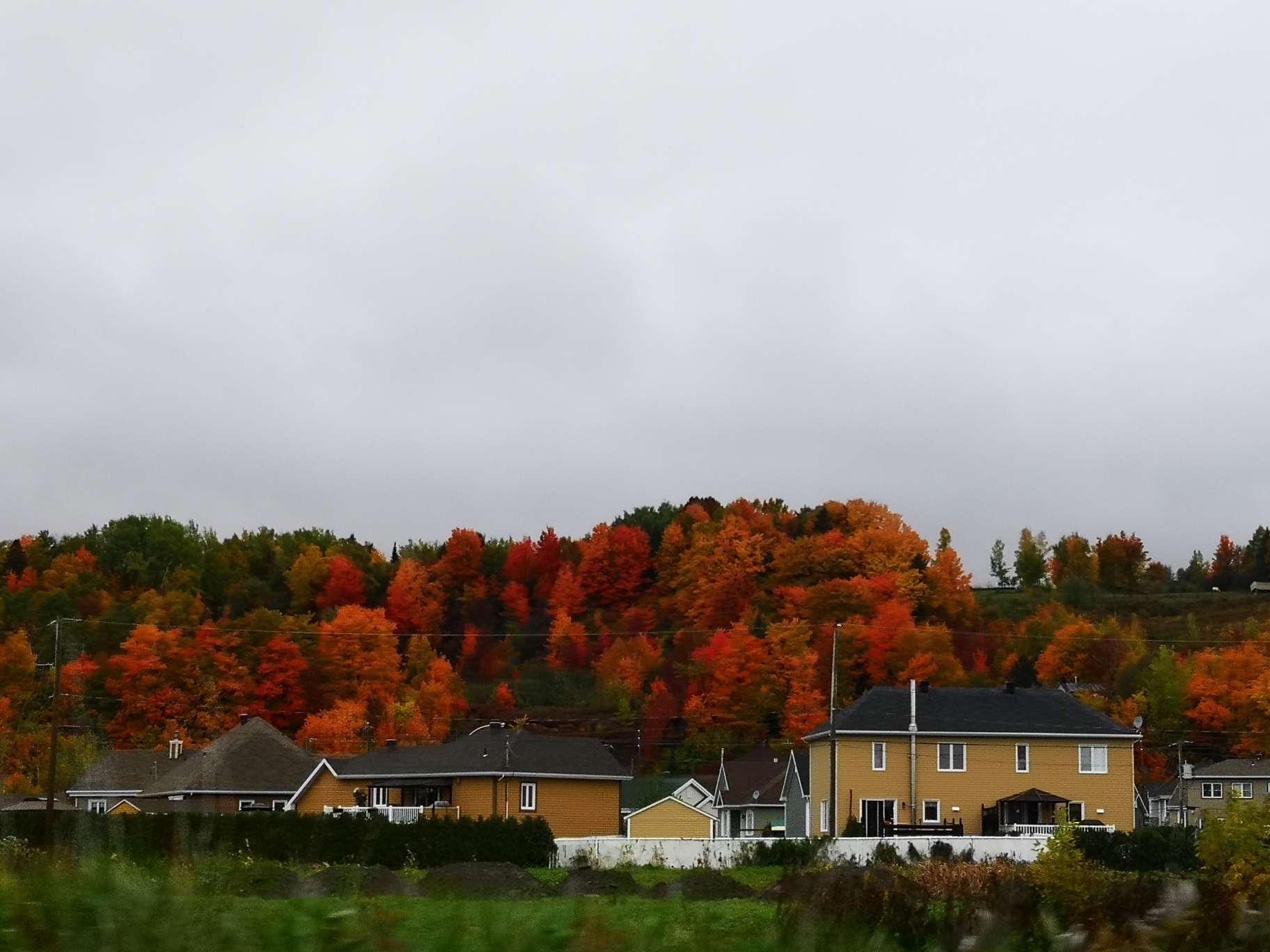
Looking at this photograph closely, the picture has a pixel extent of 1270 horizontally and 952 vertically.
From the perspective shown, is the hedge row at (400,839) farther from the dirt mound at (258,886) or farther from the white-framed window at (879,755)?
the dirt mound at (258,886)

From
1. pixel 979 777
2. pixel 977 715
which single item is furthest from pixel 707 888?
pixel 977 715

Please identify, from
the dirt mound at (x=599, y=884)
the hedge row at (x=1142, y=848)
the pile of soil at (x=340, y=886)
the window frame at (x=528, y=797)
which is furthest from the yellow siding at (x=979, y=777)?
the pile of soil at (x=340, y=886)

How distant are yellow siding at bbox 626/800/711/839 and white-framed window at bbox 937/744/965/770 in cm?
1000

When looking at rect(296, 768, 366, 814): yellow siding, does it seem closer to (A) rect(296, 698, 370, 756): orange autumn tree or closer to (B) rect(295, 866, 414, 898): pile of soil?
(A) rect(296, 698, 370, 756): orange autumn tree

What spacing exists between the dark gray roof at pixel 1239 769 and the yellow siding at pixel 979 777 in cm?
2783

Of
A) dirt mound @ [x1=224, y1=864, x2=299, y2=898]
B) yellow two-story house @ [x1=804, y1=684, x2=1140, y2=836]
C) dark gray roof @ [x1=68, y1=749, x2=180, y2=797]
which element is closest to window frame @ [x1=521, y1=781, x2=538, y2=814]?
yellow two-story house @ [x1=804, y1=684, x2=1140, y2=836]

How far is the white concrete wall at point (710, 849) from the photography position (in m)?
43.4

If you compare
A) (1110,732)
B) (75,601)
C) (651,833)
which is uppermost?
(75,601)

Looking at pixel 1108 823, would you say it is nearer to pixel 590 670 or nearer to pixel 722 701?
pixel 722 701

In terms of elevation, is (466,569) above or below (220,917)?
above

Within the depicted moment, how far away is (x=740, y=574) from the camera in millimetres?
110312

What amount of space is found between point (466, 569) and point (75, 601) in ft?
108

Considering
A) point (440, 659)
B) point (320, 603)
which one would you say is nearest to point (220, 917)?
point (440, 659)

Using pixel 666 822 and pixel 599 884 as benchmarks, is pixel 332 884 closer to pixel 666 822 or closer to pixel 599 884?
pixel 599 884
